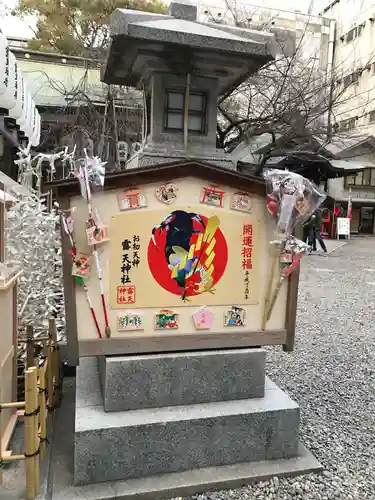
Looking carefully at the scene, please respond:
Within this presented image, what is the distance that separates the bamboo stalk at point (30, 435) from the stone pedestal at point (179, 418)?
267 millimetres

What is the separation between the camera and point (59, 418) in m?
3.34

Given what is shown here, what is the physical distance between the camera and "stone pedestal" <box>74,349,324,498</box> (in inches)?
103

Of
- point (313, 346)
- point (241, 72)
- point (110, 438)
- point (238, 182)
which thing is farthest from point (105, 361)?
point (313, 346)

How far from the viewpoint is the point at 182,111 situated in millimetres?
3434

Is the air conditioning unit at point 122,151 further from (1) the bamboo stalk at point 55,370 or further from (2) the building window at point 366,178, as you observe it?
(2) the building window at point 366,178

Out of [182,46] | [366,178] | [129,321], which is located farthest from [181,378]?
[366,178]

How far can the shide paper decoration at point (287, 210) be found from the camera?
2799mm

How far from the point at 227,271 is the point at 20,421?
2.08m

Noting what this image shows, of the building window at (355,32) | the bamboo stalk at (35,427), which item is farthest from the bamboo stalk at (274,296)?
the building window at (355,32)

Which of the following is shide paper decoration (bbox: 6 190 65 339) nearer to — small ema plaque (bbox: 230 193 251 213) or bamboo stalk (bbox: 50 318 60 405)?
bamboo stalk (bbox: 50 318 60 405)

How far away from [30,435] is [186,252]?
151cm

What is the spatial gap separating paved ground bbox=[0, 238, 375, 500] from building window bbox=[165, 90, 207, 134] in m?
2.71

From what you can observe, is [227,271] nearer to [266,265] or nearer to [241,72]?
[266,265]

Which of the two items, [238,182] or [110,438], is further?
[238,182]
